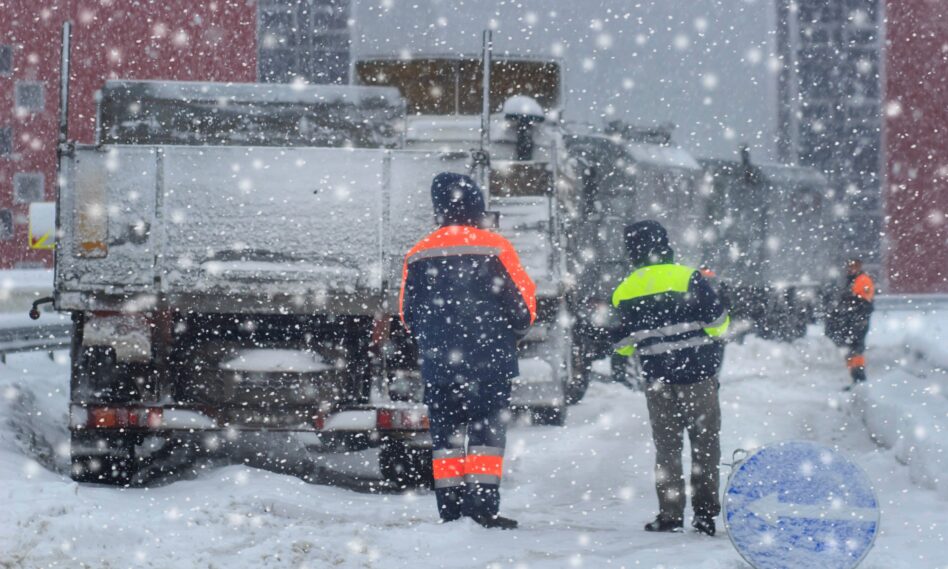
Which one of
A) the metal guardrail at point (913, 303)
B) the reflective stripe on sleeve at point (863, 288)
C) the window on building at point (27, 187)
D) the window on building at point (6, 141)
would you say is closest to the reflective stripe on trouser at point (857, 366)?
the reflective stripe on sleeve at point (863, 288)

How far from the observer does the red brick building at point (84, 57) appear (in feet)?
136

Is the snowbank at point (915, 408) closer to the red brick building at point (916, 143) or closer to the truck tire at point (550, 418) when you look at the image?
the truck tire at point (550, 418)

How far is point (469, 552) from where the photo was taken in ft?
19.0

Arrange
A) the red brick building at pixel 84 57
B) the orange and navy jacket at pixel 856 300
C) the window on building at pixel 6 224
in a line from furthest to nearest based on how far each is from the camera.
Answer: the red brick building at pixel 84 57 < the window on building at pixel 6 224 < the orange and navy jacket at pixel 856 300

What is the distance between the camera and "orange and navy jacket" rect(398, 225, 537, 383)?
21.7 ft

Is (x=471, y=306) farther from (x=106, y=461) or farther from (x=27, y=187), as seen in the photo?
(x=27, y=187)

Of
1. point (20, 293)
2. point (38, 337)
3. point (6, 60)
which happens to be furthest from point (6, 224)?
point (38, 337)

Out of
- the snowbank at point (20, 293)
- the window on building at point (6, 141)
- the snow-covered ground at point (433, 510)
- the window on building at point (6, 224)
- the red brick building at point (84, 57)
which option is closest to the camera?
the snow-covered ground at point (433, 510)

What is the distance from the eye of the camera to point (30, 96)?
42375 mm

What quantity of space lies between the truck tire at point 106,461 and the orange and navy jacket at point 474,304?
2.46 meters

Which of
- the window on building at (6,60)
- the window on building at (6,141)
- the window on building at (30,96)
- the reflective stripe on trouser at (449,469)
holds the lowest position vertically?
the reflective stripe on trouser at (449,469)

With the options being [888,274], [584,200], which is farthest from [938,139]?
[584,200]

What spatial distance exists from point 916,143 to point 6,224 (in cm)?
2918

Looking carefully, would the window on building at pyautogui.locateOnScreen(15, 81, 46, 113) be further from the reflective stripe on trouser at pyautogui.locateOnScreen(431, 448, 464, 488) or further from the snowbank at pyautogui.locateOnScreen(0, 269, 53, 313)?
the reflective stripe on trouser at pyautogui.locateOnScreen(431, 448, 464, 488)
